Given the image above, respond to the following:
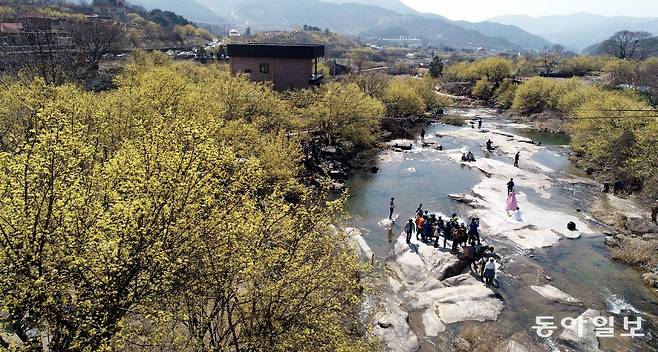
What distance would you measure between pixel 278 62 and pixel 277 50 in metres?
1.90

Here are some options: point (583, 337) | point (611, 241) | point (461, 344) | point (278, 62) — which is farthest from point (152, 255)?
point (278, 62)

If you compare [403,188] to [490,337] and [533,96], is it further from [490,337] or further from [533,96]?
[533,96]

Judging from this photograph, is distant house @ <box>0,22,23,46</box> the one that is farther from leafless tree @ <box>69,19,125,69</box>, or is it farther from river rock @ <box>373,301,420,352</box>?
river rock @ <box>373,301,420,352</box>

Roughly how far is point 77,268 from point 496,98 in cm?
11007

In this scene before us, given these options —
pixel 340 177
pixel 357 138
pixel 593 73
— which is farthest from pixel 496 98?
pixel 340 177

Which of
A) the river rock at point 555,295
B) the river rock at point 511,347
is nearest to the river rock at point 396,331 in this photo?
the river rock at point 511,347

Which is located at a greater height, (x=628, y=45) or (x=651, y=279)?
(x=628, y=45)

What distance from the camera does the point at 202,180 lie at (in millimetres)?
13047

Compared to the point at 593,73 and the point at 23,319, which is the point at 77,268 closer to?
the point at 23,319

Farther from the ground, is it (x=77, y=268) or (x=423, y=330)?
(x=77, y=268)

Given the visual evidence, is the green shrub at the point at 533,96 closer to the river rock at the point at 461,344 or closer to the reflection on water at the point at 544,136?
the reflection on water at the point at 544,136

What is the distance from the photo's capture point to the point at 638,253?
30.0 meters

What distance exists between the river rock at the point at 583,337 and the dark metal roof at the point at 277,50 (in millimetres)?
53385

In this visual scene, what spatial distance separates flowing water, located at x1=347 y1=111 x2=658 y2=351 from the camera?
79.3 feet
